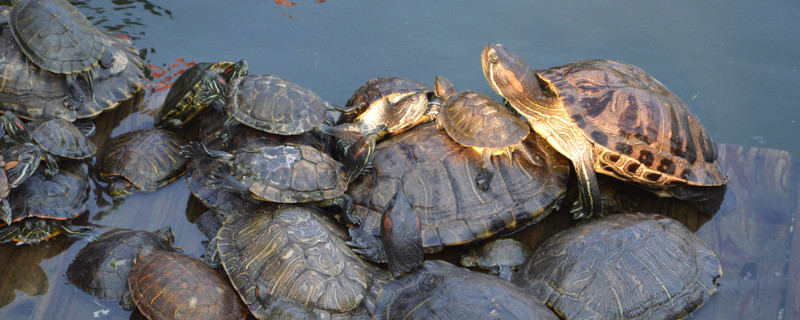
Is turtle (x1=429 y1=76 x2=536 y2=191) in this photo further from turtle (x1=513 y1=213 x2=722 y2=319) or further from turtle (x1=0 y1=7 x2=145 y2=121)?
turtle (x1=0 y1=7 x2=145 y2=121)

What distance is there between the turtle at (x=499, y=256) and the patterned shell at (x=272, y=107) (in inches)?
53.5

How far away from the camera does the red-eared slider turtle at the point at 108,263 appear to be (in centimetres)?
346

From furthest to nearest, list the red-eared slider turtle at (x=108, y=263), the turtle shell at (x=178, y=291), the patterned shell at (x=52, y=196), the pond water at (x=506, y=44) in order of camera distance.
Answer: the pond water at (x=506, y=44) < the patterned shell at (x=52, y=196) < the red-eared slider turtle at (x=108, y=263) < the turtle shell at (x=178, y=291)

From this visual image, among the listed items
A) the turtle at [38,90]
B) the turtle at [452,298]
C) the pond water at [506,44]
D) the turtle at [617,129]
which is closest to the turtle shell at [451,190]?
the turtle at [617,129]

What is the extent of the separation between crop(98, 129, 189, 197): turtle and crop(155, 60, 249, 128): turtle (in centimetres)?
25

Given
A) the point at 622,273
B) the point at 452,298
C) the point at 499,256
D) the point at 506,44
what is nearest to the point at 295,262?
the point at 452,298

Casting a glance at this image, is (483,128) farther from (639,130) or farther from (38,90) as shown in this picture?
(38,90)

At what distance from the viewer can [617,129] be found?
385 centimetres

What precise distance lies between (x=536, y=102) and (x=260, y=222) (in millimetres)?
2012

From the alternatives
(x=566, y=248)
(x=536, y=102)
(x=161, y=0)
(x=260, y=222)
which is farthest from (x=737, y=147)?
(x=161, y=0)

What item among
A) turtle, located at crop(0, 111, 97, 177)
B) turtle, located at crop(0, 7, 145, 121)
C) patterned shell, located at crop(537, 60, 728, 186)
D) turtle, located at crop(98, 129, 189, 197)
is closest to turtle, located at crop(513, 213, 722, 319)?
patterned shell, located at crop(537, 60, 728, 186)

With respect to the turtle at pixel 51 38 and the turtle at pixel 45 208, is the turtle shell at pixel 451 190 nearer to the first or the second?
the turtle at pixel 45 208

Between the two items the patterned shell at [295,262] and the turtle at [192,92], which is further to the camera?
the turtle at [192,92]

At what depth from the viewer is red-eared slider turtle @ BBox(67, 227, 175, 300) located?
11.3 ft
